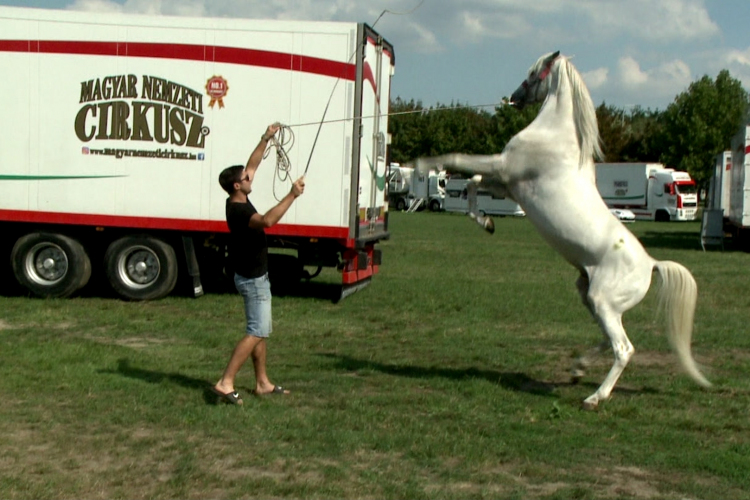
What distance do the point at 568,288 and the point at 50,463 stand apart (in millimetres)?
10787

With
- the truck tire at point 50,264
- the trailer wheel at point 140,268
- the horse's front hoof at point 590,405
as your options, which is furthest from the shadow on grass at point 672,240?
the horse's front hoof at point 590,405

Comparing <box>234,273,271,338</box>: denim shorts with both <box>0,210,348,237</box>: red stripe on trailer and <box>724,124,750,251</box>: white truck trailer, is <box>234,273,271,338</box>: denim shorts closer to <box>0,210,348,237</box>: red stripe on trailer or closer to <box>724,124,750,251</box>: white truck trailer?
<box>0,210,348,237</box>: red stripe on trailer

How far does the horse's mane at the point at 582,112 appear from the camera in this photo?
7328 millimetres

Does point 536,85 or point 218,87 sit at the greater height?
point 218,87

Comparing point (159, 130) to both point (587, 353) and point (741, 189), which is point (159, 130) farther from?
point (741, 189)

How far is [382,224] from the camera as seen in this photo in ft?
47.0

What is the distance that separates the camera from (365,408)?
6895 millimetres

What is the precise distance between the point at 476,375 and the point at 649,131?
6853 centimetres

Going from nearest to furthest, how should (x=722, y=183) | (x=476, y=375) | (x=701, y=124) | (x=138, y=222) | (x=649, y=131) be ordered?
(x=476, y=375), (x=138, y=222), (x=722, y=183), (x=701, y=124), (x=649, y=131)

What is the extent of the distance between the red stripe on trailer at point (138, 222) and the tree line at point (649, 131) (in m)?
45.5

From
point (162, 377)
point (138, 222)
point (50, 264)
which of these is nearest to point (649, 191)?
point (138, 222)

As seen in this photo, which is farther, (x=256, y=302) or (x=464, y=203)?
(x=464, y=203)

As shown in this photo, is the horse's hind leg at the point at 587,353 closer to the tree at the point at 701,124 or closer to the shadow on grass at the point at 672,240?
the shadow on grass at the point at 672,240

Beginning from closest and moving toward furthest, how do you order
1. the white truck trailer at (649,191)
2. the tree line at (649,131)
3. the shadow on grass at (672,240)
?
1. the shadow on grass at (672,240)
2. the white truck trailer at (649,191)
3. the tree line at (649,131)
